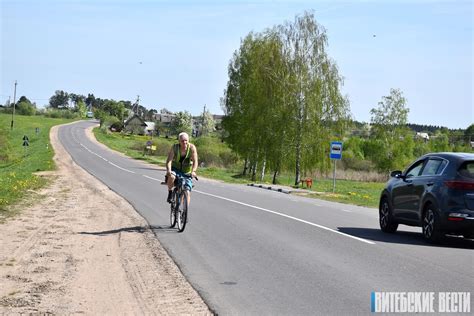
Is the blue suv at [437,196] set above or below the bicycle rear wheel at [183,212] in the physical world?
above

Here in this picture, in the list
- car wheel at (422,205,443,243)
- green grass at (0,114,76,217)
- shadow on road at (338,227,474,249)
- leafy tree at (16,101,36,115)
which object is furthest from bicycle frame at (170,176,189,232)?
leafy tree at (16,101,36,115)

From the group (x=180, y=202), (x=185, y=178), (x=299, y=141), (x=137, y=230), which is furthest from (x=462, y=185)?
(x=299, y=141)

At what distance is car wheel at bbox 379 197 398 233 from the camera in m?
13.4

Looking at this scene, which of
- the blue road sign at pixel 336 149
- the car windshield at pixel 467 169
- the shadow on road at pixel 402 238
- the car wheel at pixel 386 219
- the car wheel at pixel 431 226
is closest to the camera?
the car windshield at pixel 467 169

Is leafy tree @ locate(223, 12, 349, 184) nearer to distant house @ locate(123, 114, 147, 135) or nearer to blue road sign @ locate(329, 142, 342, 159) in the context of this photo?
blue road sign @ locate(329, 142, 342, 159)

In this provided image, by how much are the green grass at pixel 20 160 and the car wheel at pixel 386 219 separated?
849cm

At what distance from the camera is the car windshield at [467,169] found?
440 inches

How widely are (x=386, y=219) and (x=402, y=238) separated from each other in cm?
95

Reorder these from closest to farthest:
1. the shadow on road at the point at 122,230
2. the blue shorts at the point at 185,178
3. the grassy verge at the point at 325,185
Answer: the shadow on road at the point at 122,230 → the blue shorts at the point at 185,178 → the grassy verge at the point at 325,185

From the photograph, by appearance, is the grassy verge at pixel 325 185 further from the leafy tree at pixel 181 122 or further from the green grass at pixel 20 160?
the leafy tree at pixel 181 122

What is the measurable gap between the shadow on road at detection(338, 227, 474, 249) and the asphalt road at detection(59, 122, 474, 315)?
22 mm

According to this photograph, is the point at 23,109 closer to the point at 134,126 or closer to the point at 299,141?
the point at 134,126

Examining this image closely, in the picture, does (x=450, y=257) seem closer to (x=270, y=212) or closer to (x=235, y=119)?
(x=270, y=212)

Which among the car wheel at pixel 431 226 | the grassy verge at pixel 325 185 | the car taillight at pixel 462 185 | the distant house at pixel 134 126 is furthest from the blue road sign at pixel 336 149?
the distant house at pixel 134 126
